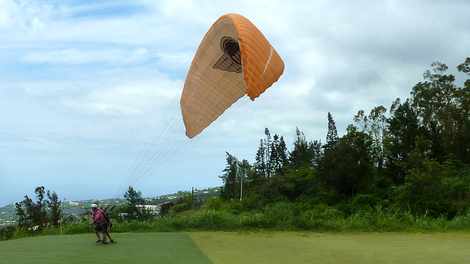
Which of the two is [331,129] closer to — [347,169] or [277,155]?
[277,155]

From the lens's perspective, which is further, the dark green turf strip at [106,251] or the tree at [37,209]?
the tree at [37,209]

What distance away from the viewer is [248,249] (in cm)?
1225

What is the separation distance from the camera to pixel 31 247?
12.9m

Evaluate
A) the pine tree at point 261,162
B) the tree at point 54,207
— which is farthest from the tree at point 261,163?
the tree at point 54,207

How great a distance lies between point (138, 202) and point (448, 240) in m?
24.2

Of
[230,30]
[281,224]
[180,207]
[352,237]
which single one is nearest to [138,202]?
[180,207]

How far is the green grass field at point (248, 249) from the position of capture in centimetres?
1055

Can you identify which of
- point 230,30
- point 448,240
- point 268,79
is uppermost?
point 230,30

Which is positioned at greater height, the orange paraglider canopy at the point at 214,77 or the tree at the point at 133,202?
the orange paraglider canopy at the point at 214,77

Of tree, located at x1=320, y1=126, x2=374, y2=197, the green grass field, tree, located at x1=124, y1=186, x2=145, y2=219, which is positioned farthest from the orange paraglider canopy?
tree, located at x1=320, y1=126, x2=374, y2=197

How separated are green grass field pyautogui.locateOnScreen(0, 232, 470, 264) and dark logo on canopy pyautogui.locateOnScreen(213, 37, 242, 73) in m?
4.04

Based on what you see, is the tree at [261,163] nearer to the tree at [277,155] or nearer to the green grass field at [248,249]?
the tree at [277,155]

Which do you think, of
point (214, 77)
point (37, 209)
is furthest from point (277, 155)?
point (214, 77)

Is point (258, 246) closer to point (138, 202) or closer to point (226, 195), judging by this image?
point (138, 202)
